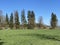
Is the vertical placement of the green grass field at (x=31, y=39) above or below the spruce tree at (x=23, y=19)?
below

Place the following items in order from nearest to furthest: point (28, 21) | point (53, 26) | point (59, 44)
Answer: point (59, 44)
point (53, 26)
point (28, 21)

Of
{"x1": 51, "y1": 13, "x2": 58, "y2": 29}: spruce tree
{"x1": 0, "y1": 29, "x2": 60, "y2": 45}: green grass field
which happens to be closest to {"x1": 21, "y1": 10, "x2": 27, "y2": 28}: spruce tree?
{"x1": 51, "y1": 13, "x2": 58, "y2": 29}: spruce tree

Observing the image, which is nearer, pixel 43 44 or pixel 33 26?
pixel 43 44

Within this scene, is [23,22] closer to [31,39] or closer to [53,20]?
[53,20]

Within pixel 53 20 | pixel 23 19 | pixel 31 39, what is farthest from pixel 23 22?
pixel 31 39

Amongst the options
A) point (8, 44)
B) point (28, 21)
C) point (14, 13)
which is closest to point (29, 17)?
point (28, 21)

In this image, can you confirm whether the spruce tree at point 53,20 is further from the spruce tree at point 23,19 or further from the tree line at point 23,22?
the spruce tree at point 23,19

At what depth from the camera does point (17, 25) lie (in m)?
76.8

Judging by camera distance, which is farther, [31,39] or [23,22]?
[23,22]

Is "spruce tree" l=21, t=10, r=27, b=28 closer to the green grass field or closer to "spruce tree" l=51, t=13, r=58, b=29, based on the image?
"spruce tree" l=51, t=13, r=58, b=29

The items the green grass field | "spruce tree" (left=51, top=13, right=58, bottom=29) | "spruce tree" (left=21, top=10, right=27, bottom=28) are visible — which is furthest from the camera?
"spruce tree" (left=21, top=10, right=27, bottom=28)

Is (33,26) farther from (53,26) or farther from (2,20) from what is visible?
(2,20)

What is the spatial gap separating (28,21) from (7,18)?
10659 mm

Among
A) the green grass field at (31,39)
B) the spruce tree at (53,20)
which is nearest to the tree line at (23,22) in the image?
the spruce tree at (53,20)
